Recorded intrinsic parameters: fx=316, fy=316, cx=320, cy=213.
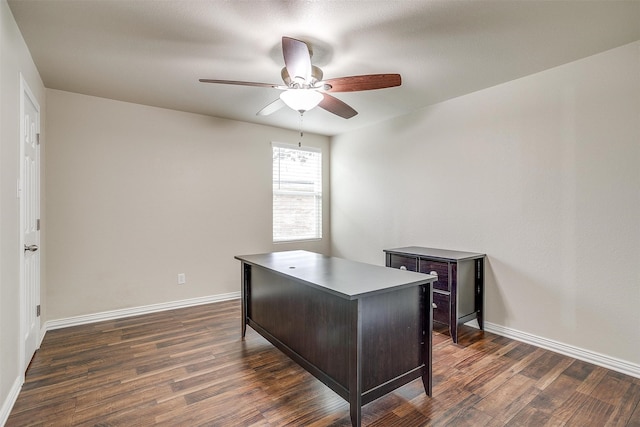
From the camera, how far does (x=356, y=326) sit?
1723mm

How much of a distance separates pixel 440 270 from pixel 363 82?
188cm

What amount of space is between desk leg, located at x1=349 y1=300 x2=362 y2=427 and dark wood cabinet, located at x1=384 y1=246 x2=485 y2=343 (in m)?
1.51

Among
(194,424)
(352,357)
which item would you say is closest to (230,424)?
(194,424)

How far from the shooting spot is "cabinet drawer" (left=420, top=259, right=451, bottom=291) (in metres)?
2.98

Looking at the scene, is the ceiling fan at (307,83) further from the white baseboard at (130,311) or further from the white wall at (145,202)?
the white baseboard at (130,311)

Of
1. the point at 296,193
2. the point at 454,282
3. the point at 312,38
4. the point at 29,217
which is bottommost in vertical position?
the point at 454,282

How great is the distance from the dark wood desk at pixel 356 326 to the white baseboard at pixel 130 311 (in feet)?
6.69

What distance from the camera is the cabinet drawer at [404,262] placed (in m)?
3.28

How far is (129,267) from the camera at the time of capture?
3.69 m

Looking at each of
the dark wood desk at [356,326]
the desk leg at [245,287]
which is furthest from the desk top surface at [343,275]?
the desk leg at [245,287]

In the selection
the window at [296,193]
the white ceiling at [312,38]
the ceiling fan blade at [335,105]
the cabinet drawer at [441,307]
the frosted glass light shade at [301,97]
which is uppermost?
the white ceiling at [312,38]

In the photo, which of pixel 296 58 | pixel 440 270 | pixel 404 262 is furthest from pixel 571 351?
pixel 296 58

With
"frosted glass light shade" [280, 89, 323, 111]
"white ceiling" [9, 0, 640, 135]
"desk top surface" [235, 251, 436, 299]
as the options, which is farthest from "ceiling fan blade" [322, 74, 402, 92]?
"desk top surface" [235, 251, 436, 299]

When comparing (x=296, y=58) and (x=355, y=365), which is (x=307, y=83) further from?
(x=355, y=365)
